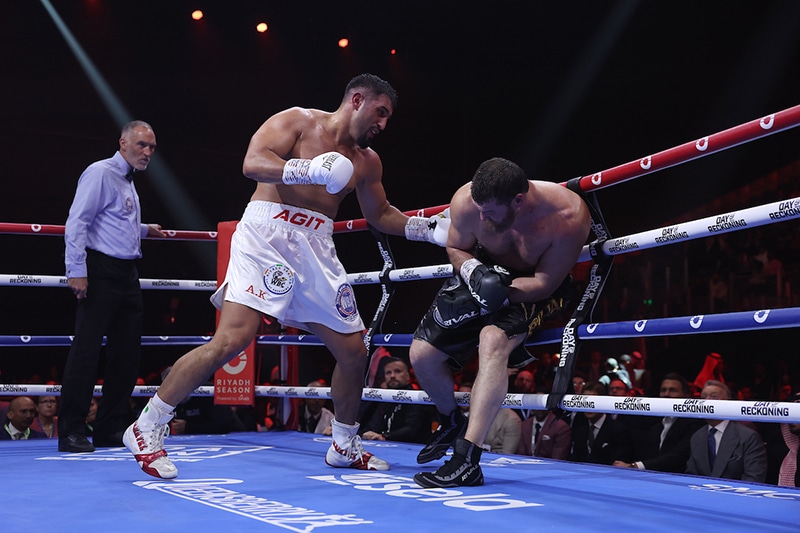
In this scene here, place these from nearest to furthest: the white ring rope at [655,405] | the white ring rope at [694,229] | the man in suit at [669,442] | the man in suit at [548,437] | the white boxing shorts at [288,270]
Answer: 1. the white ring rope at [655,405]
2. the white ring rope at [694,229]
3. the white boxing shorts at [288,270]
4. the man in suit at [669,442]
5. the man in suit at [548,437]

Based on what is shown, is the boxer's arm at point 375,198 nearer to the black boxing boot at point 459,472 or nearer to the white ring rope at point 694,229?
the white ring rope at point 694,229

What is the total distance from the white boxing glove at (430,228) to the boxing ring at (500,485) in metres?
0.23

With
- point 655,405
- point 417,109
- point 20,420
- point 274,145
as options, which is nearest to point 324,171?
point 274,145

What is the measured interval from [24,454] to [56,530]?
5.33 feet

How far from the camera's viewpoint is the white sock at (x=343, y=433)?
2531 mm

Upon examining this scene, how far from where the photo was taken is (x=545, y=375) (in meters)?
7.35

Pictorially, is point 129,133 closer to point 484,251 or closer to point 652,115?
point 484,251

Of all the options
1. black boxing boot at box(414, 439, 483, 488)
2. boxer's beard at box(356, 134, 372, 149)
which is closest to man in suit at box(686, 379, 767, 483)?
black boxing boot at box(414, 439, 483, 488)

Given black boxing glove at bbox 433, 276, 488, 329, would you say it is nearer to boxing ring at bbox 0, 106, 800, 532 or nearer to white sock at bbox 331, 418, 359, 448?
boxing ring at bbox 0, 106, 800, 532

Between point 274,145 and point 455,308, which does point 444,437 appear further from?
point 274,145

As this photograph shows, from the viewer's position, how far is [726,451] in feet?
11.7

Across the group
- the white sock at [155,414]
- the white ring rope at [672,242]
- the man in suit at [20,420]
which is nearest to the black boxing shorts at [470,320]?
the white ring rope at [672,242]

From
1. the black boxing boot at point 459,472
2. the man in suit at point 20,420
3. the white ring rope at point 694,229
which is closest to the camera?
the white ring rope at point 694,229

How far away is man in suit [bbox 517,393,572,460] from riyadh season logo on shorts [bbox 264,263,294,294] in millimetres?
2614
